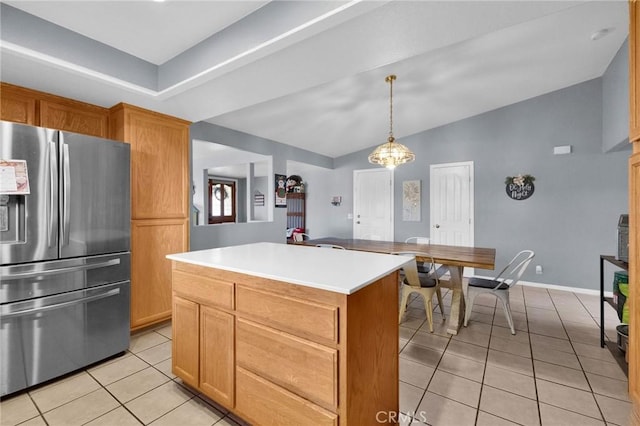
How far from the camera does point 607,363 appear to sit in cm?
220

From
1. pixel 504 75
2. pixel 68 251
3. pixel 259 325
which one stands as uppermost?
pixel 504 75

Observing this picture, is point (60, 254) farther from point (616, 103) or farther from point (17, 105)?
point (616, 103)

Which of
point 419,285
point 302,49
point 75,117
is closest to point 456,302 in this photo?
point 419,285

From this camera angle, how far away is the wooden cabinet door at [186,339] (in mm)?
1740

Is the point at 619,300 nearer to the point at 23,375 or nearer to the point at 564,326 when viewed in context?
the point at 564,326

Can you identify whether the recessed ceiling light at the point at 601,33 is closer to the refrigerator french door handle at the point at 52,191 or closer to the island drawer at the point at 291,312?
the island drawer at the point at 291,312

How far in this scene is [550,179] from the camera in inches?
167

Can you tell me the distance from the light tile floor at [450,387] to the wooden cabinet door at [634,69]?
5.41 feet

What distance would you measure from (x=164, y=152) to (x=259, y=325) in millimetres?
2375

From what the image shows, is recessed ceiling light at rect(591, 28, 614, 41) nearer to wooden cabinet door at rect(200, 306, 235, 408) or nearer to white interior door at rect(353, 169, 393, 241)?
white interior door at rect(353, 169, 393, 241)

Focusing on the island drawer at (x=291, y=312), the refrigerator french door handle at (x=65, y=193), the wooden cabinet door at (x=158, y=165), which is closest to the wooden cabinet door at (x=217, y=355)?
the island drawer at (x=291, y=312)

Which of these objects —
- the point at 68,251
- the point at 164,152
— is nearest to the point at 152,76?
the point at 164,152

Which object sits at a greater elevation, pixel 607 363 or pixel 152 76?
pixel 152 76

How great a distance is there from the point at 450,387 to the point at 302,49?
253 cm
